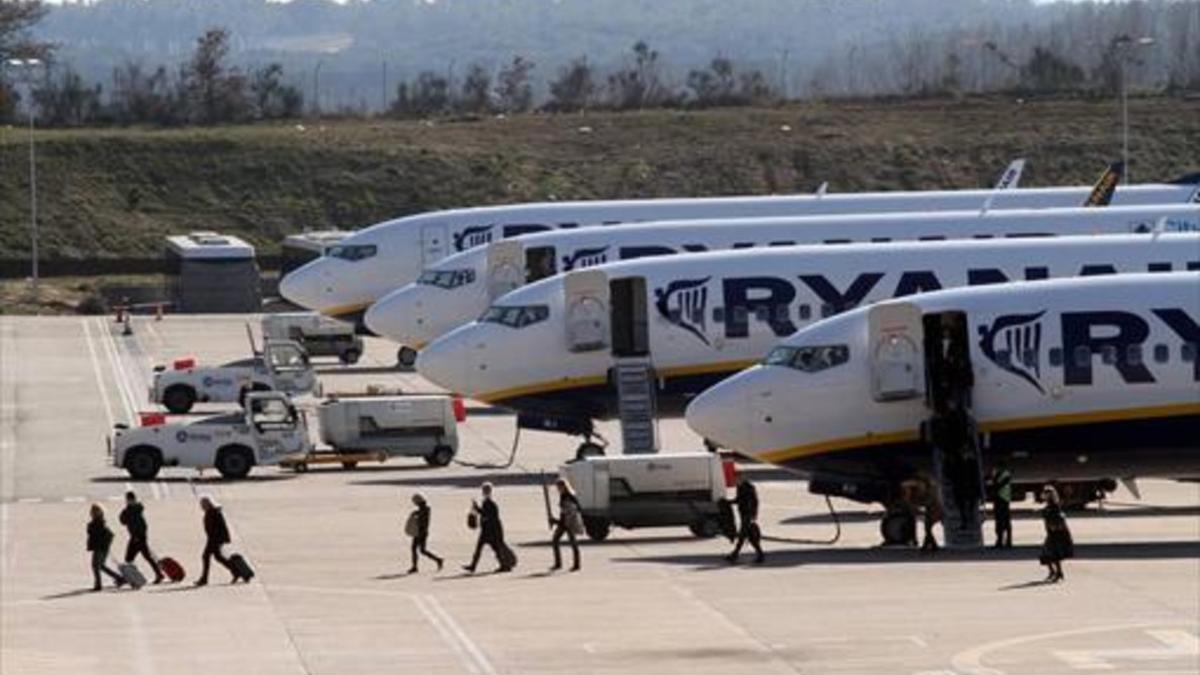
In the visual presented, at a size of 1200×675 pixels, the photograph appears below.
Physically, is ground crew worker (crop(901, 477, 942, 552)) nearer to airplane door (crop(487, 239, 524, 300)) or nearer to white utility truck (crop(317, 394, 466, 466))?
white utility truck (crop(317, 394, 466, 466))

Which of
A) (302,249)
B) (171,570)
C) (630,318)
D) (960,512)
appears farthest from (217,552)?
(302,249)

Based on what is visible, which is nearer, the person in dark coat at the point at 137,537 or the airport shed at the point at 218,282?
the person in dark coat at the point at 137,537

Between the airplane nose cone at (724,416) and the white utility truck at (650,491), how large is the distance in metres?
0.47

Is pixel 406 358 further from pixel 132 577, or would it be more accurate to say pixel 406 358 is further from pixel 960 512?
pixel 132 577

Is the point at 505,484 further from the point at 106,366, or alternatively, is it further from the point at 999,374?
the point at 106,366

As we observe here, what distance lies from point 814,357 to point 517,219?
3581 centimetres

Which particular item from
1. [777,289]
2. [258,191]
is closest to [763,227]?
[777,289]

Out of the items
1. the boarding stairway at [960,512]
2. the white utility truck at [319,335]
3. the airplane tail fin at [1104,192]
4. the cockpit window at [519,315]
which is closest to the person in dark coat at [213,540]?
the boarding stairway at [960,512]

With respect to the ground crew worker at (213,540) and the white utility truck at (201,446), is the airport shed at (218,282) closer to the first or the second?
the white utility truck at (201,446)

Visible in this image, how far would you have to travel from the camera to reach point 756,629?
45.8m

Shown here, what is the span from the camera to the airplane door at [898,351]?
5619cm

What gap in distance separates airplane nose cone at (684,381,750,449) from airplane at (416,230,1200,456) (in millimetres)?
8880

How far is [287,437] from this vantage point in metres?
73.4

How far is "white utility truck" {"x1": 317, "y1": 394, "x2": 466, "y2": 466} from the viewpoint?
73.7 m
